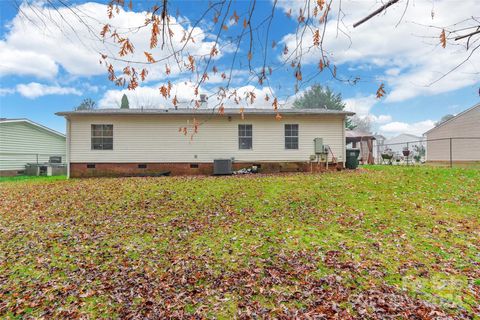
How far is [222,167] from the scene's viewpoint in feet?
41.4

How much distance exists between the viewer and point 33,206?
738 centimetres

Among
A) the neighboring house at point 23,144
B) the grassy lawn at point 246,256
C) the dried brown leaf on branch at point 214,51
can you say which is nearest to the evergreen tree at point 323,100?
the neighboring house at point 23,144

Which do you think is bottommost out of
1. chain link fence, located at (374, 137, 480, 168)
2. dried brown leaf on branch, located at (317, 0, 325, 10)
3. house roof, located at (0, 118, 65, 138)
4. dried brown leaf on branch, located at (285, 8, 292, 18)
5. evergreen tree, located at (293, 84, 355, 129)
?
chain link fence, located at (374, 137, 480, 168)

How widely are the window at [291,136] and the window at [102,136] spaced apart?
894 cm

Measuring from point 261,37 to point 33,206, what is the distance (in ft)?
26.8

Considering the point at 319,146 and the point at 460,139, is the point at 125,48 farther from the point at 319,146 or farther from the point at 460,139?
the point at 460,139

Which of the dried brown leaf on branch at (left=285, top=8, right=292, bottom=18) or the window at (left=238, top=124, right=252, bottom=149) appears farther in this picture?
the window at (left=238, top=124, right=252, bottom=149)

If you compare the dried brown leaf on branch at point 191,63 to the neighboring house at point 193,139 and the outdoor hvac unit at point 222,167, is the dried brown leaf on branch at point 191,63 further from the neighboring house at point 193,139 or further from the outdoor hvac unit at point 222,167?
the neighboring house at point 193,139

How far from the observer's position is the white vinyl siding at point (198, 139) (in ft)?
42.1

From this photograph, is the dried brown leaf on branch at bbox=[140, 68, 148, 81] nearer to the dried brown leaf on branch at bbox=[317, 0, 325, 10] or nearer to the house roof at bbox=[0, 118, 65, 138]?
the dried brown leaf on branch at bbox=[317, 0, 325, 10]

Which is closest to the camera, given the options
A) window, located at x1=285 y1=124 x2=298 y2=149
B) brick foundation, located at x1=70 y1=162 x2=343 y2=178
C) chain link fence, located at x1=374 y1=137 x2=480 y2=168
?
brick foundation, located at x1=70 y1=162 x2=343 y2=178

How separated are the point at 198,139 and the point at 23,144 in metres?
13.6

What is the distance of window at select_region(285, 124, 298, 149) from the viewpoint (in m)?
13.5

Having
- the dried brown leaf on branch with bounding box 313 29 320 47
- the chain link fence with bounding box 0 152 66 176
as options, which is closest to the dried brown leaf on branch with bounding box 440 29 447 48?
the dried brown leaf on branch with bounding box 313 29 320 47
